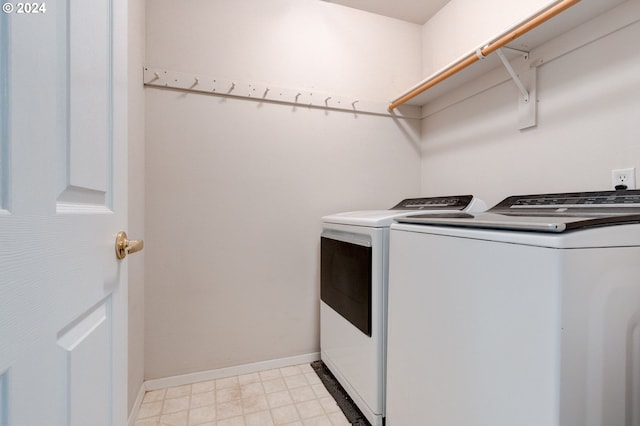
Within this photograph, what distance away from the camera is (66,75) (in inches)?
20.1

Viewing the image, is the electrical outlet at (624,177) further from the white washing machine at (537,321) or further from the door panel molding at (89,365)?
the door panel molding at (89,365)

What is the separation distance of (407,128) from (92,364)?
231 centimetres

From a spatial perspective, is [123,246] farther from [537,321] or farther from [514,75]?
[514,75]

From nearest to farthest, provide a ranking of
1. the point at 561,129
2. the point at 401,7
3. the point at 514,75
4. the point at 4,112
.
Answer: the point at 4,112 < the point at 561,129 < the point at 514,75 < the point at 401,7

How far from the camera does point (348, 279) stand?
154 cm

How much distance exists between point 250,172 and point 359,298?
1.06 m

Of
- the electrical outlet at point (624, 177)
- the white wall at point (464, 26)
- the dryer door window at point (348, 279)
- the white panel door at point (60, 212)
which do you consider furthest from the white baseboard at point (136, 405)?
the white wall at point (464, 26)

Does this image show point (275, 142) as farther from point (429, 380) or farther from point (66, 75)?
point (429, 380)

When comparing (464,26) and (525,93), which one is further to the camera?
(464,26)

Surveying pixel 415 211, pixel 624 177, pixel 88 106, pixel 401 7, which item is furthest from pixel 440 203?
pixel 88 106

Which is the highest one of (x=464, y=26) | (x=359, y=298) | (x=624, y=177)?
(x=464, y=26)

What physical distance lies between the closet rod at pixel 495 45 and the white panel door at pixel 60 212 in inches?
60.3

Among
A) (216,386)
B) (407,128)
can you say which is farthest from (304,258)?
(407,128)

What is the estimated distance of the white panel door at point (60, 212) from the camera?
370 millimetres
